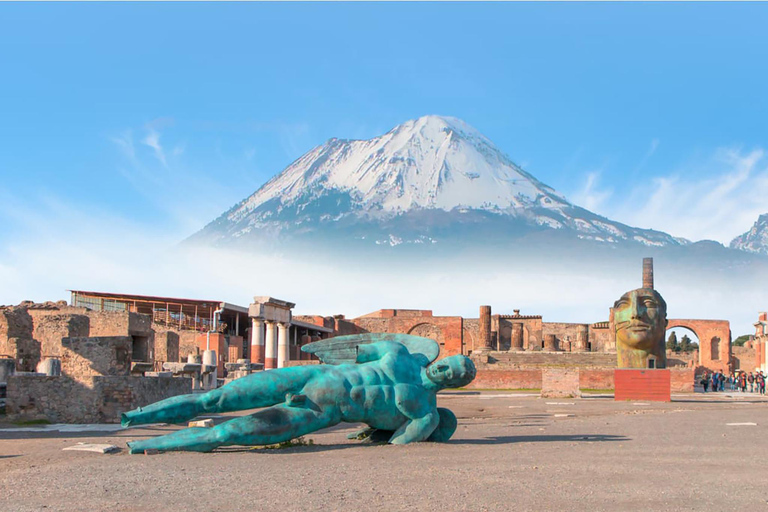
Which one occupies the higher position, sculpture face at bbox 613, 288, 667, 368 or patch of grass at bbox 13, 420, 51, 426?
sculpture face at bbox 613, 288, 667, 368

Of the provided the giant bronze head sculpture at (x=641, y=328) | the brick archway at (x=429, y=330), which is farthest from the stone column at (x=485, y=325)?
the giant bronze head sculpture at (x=641, y=328)

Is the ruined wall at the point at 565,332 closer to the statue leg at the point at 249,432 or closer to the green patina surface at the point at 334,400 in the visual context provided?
the green patina surface at the point at 334,400

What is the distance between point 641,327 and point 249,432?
71.0 ft

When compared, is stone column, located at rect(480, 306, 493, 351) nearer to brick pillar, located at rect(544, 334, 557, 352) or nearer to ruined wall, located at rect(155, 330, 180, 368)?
brick pillar, located at rect(544, 334, 557, 352)

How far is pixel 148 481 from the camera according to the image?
6.39 meters

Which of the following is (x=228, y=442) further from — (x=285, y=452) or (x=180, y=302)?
(x=180, y=302)

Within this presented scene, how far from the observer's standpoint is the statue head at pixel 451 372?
30.5 ft

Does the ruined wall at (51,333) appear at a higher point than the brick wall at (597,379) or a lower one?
higher

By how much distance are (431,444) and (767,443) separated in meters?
4.67

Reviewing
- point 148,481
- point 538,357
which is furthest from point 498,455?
point 538,357

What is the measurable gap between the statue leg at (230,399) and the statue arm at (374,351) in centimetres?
71

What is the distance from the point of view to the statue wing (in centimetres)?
959

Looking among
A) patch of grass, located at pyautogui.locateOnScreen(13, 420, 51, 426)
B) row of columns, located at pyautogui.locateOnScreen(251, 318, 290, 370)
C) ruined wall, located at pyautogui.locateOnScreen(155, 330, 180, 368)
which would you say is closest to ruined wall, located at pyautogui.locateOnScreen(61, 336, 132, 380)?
patch of grass, located at pyautogui.locateOnScreen(13, 420, 51, 426)

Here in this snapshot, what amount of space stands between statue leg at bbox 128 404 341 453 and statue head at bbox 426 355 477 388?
4.49 feet
